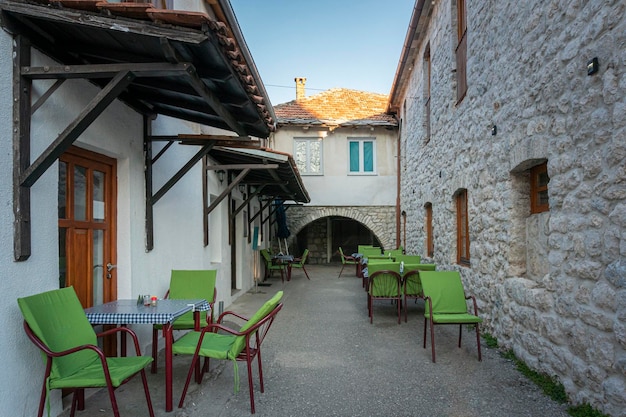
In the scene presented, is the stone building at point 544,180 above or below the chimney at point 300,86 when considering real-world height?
below

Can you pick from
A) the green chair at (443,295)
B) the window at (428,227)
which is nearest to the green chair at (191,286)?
the green chair at (443,295)

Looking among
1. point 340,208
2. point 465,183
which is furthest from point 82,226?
point 340,208

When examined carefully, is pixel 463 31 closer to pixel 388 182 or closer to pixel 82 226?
pixel 82 226

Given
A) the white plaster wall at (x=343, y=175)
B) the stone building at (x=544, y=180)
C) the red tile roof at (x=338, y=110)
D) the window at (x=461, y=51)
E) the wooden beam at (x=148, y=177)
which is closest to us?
the stone building at (x=544, y=180)

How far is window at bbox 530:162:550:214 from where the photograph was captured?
13.6 ft

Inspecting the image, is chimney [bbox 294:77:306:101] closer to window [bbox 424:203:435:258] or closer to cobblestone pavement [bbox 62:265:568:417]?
window [bbox 424:203:435:258]

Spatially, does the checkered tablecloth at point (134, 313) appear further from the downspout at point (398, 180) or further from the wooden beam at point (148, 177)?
the downspout at point (398, 180)

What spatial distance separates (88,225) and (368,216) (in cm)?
1163

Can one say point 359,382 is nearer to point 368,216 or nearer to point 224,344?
point 224,344

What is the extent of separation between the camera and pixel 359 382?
12.6 feet

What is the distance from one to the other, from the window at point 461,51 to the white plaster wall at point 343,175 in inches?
301

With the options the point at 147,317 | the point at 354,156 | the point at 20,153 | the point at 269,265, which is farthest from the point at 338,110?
the point at 20,153

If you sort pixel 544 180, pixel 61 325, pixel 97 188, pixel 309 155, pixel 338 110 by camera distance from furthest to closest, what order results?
1. pixel 338 110
2. pixel 309 155
3. pixel 544 180
4. pixel 97 188
5. pixel 61 325

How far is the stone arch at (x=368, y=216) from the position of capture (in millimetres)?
14461
